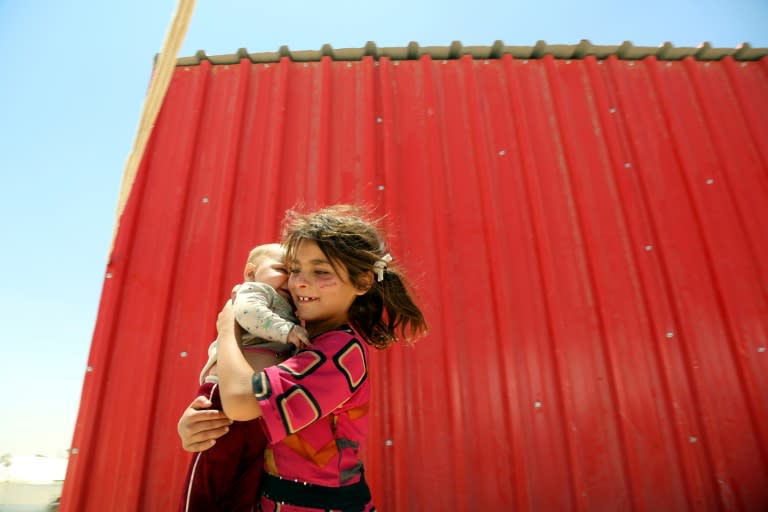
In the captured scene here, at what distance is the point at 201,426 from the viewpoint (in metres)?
1.08

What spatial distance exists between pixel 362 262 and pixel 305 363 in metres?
0.34

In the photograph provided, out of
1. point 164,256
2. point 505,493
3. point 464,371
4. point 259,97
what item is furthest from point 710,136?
point 164,256

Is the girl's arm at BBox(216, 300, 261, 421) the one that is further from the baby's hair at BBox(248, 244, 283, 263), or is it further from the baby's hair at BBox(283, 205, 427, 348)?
the baby's hair at BBox(248, 244, 283, 263)

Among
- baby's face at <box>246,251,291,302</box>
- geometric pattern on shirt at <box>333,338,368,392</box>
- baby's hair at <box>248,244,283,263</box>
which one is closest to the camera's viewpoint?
geometric pattern on shirt at <box>333,338,368,392</box>

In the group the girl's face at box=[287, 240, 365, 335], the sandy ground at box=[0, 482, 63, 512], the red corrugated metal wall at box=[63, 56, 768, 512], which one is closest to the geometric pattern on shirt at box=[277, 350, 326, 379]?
the girl's face at box=[287, 240, 365, 335]

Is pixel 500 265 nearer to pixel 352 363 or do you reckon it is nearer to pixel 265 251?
pixel 265 251

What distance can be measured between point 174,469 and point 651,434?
221 centimetres

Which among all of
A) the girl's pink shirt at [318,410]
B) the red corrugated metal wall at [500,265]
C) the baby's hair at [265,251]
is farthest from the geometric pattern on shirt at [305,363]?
the red corrugated metal wall at [500,265]

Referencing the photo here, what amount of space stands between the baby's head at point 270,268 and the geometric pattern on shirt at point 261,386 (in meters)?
0.38

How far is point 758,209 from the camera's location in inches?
103

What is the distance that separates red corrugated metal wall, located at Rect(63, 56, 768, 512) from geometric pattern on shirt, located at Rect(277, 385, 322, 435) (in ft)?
3.65

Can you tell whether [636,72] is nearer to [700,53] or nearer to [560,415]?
[700,53]

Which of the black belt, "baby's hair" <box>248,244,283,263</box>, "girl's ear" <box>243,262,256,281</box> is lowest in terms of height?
the black belt

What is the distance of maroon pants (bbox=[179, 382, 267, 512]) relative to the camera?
1169mm
